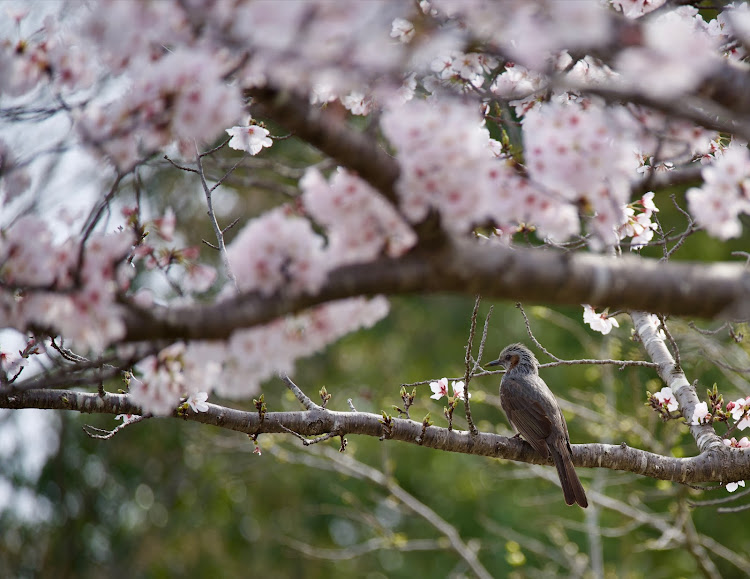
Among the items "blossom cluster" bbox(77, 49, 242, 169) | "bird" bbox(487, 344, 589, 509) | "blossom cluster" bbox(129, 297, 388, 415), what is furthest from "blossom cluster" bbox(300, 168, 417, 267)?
"bird" bbox(487, 344, 589, 509)

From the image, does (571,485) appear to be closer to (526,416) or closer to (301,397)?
(526,416)

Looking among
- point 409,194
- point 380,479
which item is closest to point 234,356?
point 409,194

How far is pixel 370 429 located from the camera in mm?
3865

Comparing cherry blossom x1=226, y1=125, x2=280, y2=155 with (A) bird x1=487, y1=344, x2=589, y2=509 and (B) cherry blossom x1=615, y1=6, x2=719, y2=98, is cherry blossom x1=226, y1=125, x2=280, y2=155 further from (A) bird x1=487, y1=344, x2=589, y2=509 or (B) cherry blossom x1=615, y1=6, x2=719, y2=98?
(A) bird x1=487, y1=344, x2=589, y2=509

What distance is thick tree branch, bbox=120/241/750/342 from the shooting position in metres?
2.08

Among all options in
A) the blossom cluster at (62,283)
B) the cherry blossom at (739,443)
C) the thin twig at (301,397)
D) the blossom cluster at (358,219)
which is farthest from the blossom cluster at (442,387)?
the blossom cluster at (62,283)

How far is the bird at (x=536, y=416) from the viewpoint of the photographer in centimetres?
480

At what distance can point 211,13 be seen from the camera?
79.5 inches

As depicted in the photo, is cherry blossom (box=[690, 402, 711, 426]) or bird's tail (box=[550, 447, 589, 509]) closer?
cherry blossom (box=[690, 402, 711, 426])

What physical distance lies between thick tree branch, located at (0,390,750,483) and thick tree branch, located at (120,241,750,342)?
69.9 inches

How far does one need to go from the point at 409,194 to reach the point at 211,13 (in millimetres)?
728

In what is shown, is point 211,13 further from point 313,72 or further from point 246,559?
point 246,559

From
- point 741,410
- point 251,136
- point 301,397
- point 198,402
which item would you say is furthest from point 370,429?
point 741,410

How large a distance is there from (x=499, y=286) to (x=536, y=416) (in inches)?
134
